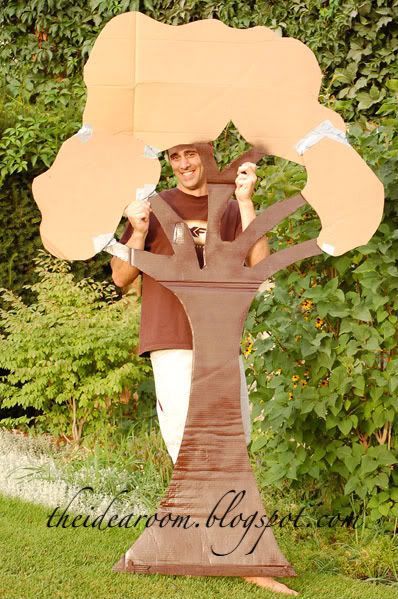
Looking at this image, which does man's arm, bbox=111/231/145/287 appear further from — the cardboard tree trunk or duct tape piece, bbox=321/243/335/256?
duct tape piece, bbox=321/243/335/256

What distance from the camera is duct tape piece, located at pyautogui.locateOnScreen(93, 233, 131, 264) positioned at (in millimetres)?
3414

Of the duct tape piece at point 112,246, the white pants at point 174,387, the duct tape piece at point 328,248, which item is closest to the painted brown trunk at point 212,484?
the white pants at point 174,387

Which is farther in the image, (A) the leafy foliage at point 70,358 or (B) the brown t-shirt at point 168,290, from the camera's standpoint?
(A) the leafy foliage at point 70,358

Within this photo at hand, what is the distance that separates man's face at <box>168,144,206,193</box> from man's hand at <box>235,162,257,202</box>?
15cm

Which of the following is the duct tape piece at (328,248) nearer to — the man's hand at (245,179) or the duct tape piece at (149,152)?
the man's hand at (245,179)

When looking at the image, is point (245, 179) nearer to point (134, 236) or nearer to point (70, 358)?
point (134, 236)

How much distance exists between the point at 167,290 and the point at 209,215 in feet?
1.10

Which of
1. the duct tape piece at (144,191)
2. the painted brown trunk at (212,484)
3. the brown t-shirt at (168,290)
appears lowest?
the painted brown trunk at (212,484)

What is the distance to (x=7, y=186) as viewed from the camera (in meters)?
6.95

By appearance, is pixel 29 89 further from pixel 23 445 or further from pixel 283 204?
pixel 283 204

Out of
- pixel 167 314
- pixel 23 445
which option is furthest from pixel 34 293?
pixel 167 314

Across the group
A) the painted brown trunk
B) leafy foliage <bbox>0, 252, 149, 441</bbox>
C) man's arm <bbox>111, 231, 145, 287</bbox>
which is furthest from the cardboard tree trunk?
leafy foliage <bbox>0, 252, 149, 441</bbox>

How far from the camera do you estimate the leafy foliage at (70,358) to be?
604cm

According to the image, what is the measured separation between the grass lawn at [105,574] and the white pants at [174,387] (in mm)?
501
